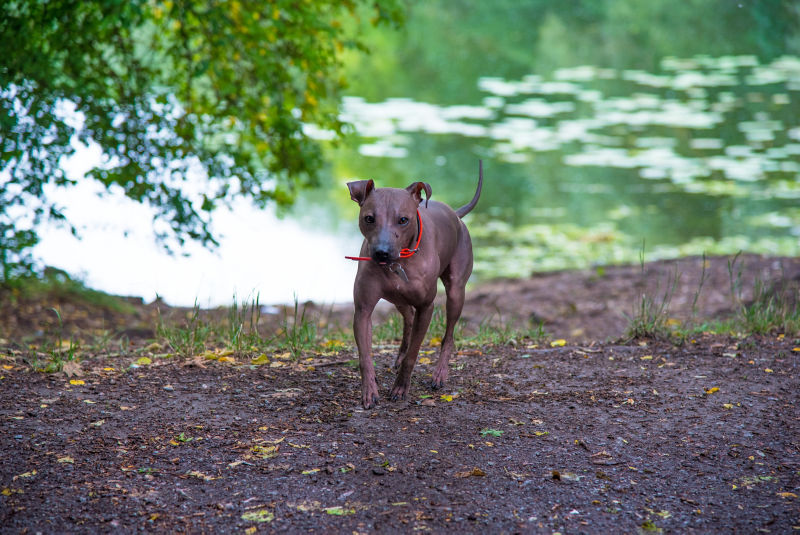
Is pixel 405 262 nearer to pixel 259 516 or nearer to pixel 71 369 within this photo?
pixel 259 516

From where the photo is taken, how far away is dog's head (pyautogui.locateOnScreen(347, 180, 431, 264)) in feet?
12.6

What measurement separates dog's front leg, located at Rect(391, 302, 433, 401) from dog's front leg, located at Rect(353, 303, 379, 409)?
179 mm

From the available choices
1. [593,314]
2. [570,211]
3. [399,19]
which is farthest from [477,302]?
[570,211]

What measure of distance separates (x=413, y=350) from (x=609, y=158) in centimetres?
1162

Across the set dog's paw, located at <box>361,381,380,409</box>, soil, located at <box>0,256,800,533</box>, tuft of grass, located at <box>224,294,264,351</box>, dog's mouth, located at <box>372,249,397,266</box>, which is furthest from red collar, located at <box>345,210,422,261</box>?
tuft of grass, located at <box>224,294,264,351</box>

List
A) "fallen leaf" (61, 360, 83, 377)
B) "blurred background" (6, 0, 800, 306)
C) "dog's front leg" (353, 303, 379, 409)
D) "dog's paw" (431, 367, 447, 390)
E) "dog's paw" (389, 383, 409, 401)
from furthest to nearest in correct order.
→ "blurred background" (6, 0, 800, 306) < "fallen leaf" (61, 360, 83, 377) < "dog's paw" (431, 367, 447, 390) < "dog's paw" (389, 383, 409, 401) < "dog's front leg" (353, 303, 379, 409)

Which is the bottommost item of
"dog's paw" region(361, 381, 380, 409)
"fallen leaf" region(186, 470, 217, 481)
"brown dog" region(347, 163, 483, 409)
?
"fallen leaf" region(186, 470, 217, 481)

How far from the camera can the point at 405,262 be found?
4.15m

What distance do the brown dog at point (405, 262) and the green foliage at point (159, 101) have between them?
3410 mm

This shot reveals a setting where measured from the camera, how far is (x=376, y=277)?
13.7 ft

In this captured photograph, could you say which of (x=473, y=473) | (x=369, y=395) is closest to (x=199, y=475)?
(x=369, y=395)

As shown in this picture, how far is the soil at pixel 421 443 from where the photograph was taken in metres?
3.38

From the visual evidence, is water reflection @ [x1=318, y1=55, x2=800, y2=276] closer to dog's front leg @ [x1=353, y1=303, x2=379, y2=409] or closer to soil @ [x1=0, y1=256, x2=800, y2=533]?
soil @ [x1=0, y1=256, x2=800, y2=533]

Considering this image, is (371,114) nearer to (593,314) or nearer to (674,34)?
(593,314)
